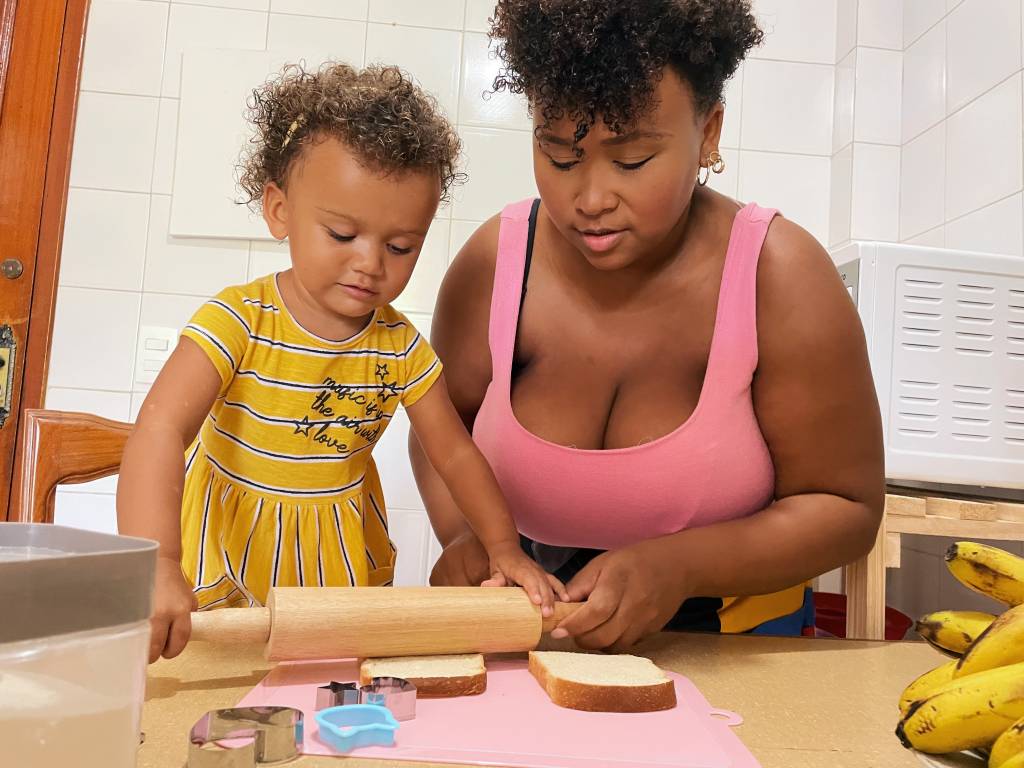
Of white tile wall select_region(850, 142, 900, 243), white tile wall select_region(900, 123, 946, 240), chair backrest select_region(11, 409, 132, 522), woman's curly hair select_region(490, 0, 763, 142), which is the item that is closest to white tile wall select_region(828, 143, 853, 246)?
white tile wall select_region(850, 142, 900, 243)

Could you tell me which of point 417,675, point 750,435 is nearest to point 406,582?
point 750,435

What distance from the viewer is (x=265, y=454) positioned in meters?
0.94

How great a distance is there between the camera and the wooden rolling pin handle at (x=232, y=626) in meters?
0.62

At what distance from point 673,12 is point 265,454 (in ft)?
1.97

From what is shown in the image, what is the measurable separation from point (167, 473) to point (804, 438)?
2.07 feet

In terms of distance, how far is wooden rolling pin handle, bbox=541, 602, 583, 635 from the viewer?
727 mm

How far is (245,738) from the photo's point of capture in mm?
459

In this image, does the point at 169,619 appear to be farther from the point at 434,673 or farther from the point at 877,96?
the point at 877,96

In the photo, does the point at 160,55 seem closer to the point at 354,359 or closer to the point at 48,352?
the point at 48,352

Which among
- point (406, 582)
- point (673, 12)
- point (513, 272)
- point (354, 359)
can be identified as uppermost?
point (673, 12)

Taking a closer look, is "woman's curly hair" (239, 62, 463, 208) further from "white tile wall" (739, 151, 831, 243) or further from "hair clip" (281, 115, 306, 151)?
"white tile wall" (739, 151, 831, 243)

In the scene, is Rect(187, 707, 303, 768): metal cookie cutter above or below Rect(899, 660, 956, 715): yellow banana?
below

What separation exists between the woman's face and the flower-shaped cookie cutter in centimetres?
51

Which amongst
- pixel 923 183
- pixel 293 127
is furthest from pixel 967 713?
pixel 923 183
